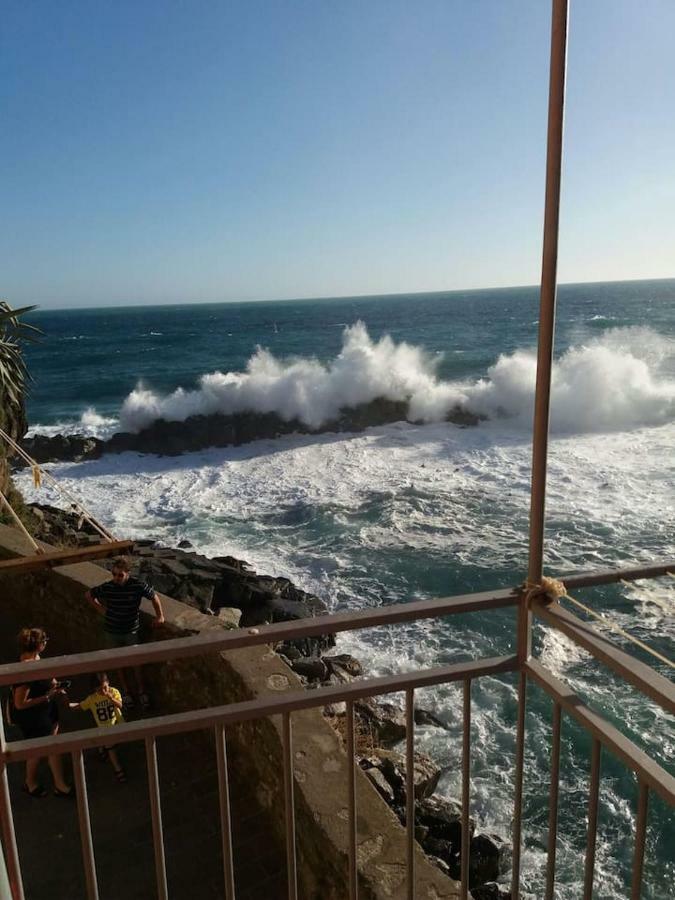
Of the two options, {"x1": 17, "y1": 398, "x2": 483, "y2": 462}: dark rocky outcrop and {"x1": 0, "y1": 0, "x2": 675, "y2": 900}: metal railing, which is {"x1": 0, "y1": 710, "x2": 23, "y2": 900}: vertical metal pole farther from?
{"x1": 17, "y1": 398, "x2": 483, "y2": 462}: dark rocky outcrop

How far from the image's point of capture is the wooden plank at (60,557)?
15.4 feet

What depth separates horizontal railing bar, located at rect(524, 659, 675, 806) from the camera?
1.48m

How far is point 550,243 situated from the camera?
1722mm

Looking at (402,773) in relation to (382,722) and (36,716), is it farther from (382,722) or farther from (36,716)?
(36,716)

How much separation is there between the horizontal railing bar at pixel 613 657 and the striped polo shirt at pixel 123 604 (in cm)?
370

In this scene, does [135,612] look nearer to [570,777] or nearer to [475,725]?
[475,725]

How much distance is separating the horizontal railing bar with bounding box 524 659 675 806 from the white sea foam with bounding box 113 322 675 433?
74.5 ft

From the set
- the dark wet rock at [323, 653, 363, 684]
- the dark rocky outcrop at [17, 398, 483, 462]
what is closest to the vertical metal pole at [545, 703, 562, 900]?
the dark wet rock at [323, 653, 363, 684]

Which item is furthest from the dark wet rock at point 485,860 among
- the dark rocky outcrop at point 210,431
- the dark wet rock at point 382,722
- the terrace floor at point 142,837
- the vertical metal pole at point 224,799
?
the dark rocky outcrop at point 210,431

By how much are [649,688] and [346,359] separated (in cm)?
2975

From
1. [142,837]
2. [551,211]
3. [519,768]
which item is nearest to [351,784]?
[519,768]

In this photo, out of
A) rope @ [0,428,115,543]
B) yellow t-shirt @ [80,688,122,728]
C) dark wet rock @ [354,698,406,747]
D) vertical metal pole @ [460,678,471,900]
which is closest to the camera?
vertical metal pole @ [460,678,471,900]

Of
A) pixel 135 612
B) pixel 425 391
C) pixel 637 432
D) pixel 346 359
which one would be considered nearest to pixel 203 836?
pixel 135 612

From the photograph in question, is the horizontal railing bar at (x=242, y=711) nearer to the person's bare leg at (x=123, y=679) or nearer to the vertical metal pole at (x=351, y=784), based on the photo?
the vertical metal pole at (x=351, y=784)
